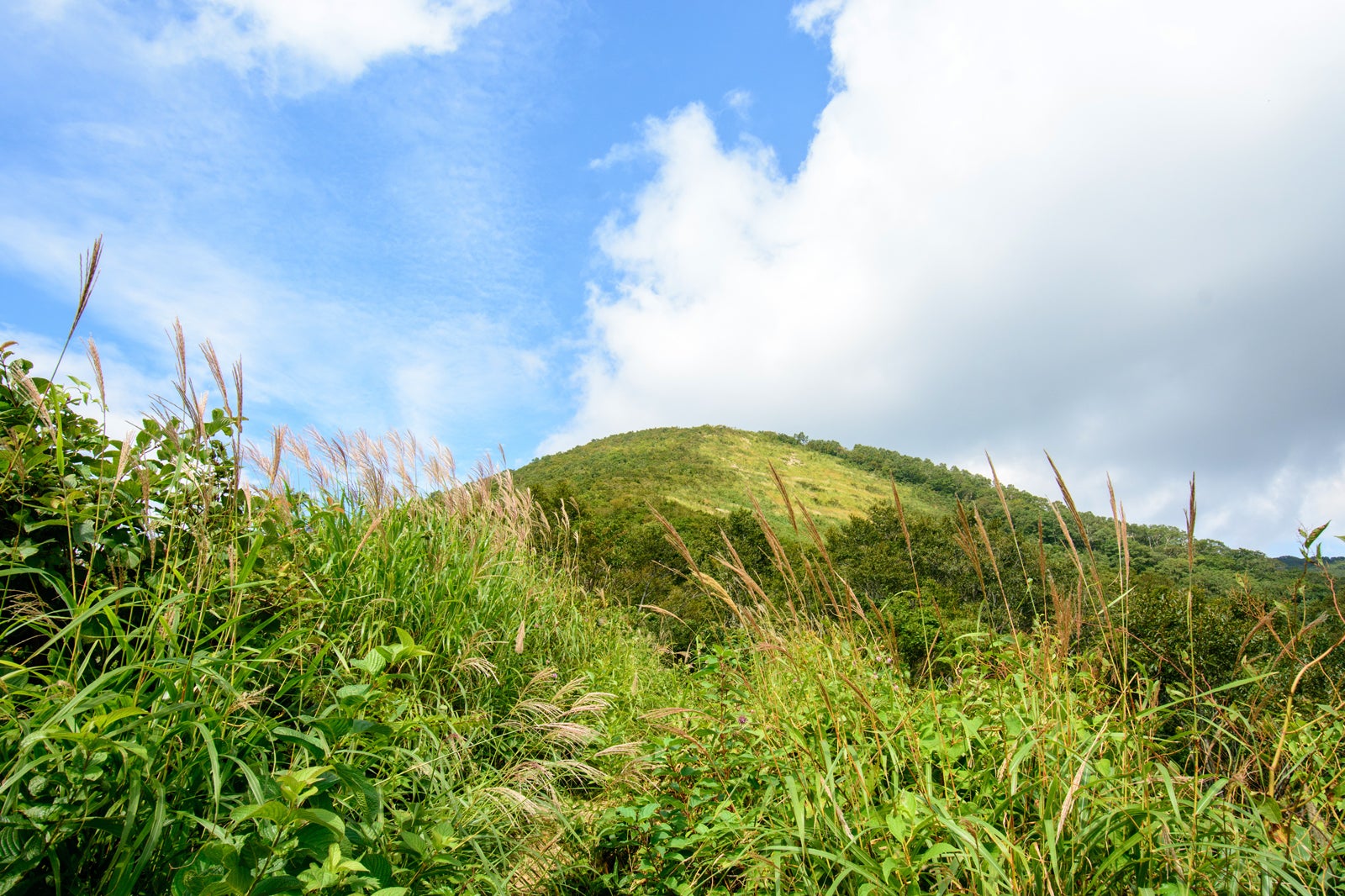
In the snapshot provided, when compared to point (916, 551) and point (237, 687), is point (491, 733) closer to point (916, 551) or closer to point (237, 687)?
point (237, 687)

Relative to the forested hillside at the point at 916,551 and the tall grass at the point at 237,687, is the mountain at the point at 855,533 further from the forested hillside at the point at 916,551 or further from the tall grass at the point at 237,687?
the tall grass at the point at 237,687

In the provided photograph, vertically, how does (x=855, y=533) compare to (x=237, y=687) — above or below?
above

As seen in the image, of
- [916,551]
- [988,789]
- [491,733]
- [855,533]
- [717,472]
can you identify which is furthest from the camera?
[717,472]

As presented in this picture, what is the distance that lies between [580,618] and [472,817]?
245cm

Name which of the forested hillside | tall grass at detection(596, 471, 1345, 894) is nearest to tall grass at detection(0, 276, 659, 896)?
tall grass at detection(596, 471, 1345, 894)

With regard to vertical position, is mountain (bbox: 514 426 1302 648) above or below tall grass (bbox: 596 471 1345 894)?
above

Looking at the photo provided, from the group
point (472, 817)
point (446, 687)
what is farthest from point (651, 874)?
point (446, 687)

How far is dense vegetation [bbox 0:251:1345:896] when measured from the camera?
1.40 metres

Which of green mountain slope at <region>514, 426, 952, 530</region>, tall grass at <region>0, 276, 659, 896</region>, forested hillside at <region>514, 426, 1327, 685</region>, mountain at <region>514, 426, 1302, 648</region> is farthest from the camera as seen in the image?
green mountain slope at <region>514, 426, 952, 530</region>

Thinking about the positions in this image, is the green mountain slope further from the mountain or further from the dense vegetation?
the dense vegetation

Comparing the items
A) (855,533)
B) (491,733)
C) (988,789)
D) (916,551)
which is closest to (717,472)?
(855,533)

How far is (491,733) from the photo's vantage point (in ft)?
9.85

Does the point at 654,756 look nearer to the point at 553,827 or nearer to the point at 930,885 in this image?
the point at 553,827

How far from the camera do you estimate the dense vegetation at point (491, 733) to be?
140 cm
